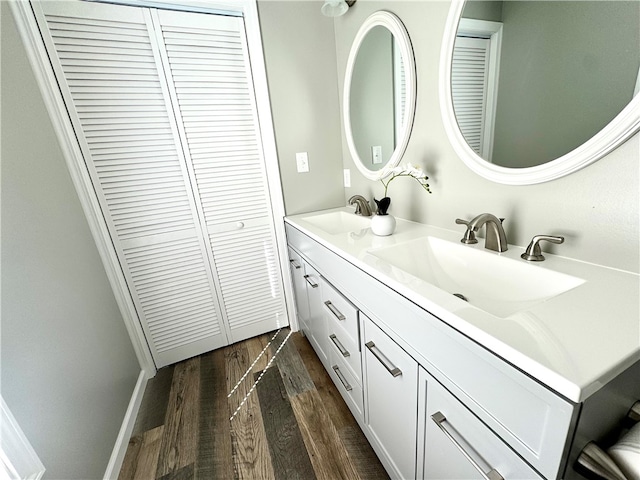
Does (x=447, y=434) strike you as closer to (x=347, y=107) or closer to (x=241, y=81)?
Result: (x=347, y=107)

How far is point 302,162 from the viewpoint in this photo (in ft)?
5.74

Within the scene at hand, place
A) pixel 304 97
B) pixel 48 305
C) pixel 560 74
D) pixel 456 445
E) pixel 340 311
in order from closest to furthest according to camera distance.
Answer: pixel 456 445 < pixel 560 74 < pixel 48 305 < pixel 340 311 < pixel 304 97

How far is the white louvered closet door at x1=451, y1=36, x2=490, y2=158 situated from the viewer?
3.06ft

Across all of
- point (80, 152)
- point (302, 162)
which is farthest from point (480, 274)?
point (80, 152)

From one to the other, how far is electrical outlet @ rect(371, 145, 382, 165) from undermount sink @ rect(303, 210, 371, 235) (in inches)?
13.4

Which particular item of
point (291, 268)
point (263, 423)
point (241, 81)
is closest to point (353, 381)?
point (263, 423)

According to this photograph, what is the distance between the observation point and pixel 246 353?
6.09ft

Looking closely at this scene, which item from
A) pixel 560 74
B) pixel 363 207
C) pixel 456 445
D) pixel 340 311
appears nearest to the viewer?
pixel 456 445

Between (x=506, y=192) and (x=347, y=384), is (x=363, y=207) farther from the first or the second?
(x=347, y=384)

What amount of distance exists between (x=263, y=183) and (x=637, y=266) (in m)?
1.66

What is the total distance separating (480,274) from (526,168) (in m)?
0.37

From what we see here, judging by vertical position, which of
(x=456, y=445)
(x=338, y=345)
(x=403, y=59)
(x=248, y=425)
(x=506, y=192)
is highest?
(x=403, y=59)

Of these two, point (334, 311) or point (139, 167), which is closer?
point (334, 311)

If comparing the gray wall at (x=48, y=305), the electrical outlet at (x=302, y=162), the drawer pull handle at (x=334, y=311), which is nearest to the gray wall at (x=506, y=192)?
the electrical outlet at (x=302, y=162)
